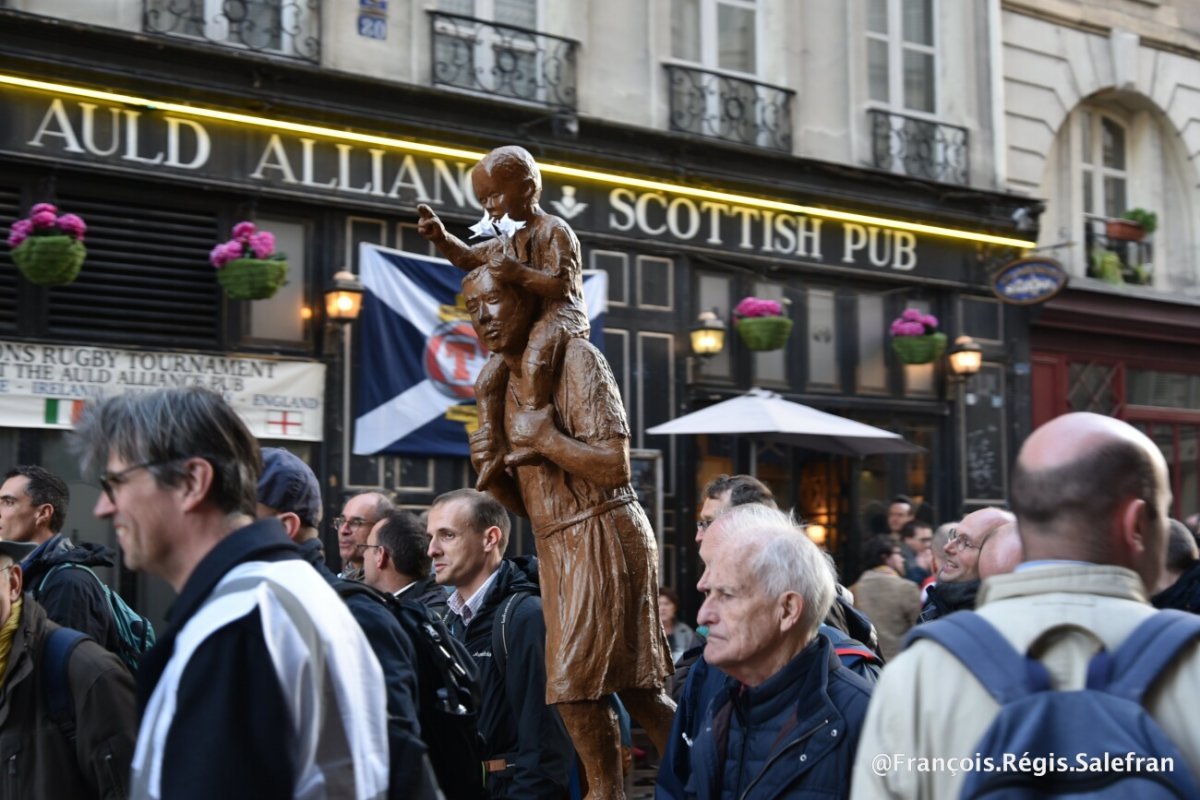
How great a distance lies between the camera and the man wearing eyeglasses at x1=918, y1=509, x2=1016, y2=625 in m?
5.37

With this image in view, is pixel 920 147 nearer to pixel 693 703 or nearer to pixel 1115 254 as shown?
pixel 1115 254

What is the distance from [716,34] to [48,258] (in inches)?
311

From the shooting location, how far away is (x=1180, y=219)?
819 inches

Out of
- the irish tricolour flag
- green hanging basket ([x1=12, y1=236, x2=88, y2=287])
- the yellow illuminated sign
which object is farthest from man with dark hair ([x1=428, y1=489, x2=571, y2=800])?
the yellow illuminated sign

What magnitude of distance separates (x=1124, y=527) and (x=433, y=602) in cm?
430

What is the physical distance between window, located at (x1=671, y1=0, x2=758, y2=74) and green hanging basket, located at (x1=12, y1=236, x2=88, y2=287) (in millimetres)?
7125

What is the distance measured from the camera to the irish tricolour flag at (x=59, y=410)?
11.8 meters

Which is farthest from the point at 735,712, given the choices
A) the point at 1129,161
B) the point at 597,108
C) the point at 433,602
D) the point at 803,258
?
the point at 1129,161

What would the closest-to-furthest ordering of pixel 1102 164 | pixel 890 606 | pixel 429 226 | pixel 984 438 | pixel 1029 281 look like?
1. pixel 429 226
2. pixel 890 606
3. pixel 1029 281
4. pixel 984 438
5. pixel 1102 164

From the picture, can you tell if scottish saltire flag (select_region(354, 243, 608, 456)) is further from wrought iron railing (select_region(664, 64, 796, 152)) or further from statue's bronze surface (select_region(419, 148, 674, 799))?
statue's bronze surface (select_region(419, 148, 674, 799))

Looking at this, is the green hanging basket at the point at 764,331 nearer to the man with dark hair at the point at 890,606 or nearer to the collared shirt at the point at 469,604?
the man with dark hair at the point at 890,606

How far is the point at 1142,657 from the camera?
236cm

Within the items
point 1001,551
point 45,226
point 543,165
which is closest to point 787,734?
point 1001,551

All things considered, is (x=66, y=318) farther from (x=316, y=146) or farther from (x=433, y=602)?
(x=433, y=602)
